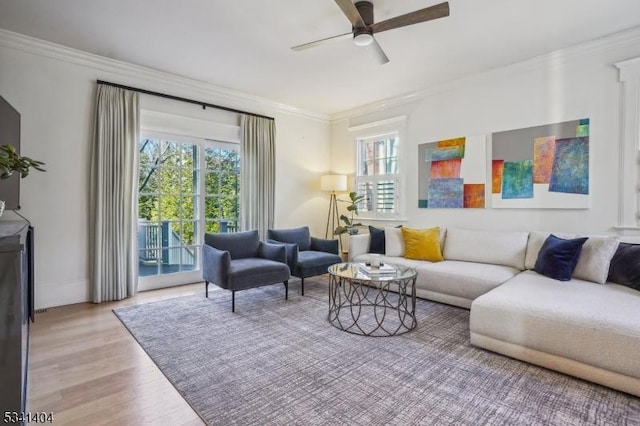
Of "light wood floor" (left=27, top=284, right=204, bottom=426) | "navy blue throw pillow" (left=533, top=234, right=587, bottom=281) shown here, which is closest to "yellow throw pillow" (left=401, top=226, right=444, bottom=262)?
"navy blue throw pillow" (left=533, top=234, right=587, bottom=281)

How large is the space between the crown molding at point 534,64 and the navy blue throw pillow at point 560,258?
6.43ft

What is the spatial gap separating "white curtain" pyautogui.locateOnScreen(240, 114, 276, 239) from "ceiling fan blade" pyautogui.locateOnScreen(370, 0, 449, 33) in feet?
9.05

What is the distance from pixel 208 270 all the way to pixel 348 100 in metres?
3.34

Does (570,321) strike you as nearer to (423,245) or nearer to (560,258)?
(560,258)

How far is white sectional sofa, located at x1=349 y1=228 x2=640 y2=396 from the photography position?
195cm

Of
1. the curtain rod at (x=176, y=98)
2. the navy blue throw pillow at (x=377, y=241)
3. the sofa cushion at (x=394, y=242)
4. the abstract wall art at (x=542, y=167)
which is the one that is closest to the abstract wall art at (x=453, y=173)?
the abstract wall art at (x=542, y=167)

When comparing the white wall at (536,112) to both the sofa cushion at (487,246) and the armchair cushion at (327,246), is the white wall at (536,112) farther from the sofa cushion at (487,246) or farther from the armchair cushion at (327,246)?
the armchair cushion at (327,246)

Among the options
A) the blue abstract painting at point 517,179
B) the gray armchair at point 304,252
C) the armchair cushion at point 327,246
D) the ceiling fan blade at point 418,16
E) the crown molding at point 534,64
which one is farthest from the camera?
the armchair cushion at point 327,246

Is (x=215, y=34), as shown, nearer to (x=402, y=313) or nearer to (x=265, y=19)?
(x=265, y=19)

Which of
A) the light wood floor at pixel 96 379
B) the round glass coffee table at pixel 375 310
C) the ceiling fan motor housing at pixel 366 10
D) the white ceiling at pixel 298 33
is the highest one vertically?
the white ceiling at pixel 298 33

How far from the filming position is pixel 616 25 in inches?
118

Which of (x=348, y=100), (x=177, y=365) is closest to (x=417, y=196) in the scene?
(x=348, y=100)

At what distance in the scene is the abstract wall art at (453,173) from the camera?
13.5 feet

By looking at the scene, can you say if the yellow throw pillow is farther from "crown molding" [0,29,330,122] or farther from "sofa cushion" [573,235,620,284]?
"crown molding" [0,29,330,122]
